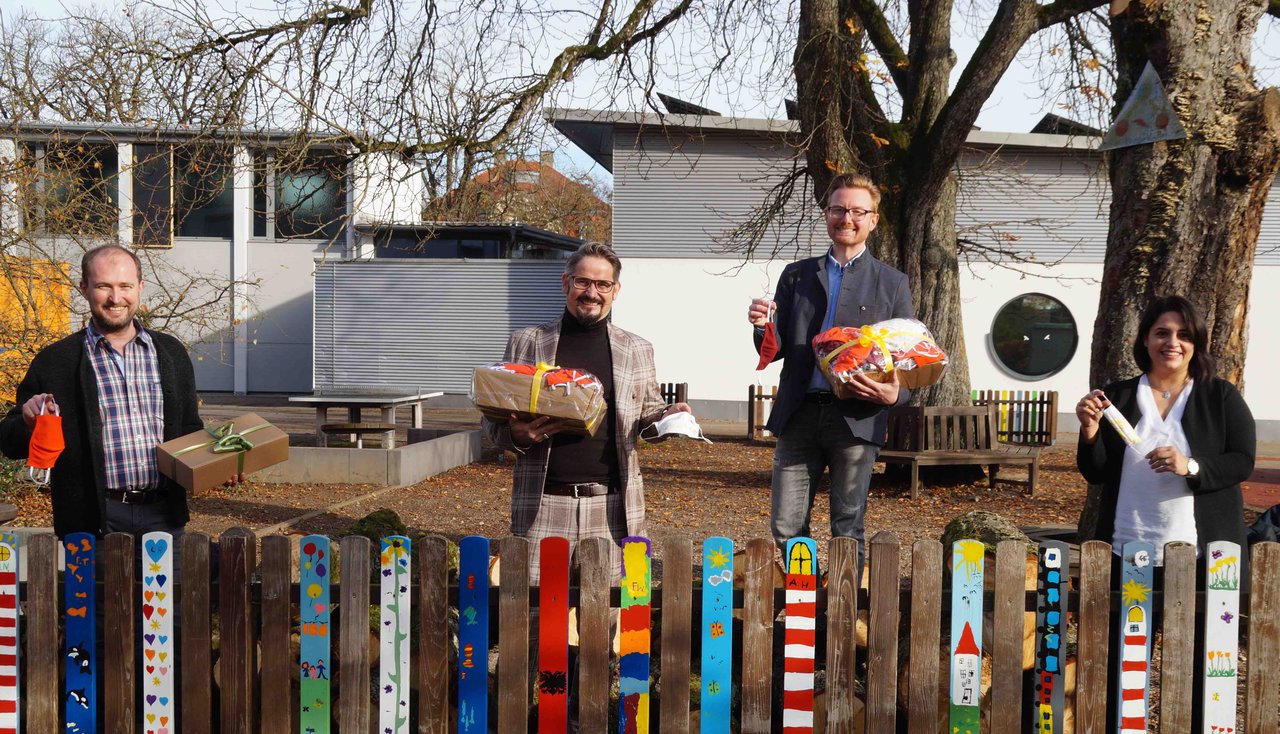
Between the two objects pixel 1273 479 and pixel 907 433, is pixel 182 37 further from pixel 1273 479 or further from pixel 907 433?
pixel 1273 479

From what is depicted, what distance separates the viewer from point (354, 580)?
334 centimetres

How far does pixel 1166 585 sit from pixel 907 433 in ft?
25.4

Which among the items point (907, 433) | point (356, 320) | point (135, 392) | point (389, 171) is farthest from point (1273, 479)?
point (356, 320)

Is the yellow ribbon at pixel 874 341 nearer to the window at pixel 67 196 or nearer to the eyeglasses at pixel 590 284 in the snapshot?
the eyeglasses at pixel 590 284

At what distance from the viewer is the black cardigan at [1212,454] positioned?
12.0 feet

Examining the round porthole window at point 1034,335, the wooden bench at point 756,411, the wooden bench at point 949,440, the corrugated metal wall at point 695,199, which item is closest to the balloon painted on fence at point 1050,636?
the wooden bench at point 949,440

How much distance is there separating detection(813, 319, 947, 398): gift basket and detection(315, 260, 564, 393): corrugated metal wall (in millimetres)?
18827

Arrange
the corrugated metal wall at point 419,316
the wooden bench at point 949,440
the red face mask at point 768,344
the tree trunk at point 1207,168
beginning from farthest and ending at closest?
the corrugated metal wall at point 419,316 → the wooden bench at point 949,440 → the tree trunk at point 1207,168 → the red face mask at point 768,344

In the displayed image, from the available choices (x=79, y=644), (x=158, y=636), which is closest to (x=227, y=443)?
(x=158, y=636)

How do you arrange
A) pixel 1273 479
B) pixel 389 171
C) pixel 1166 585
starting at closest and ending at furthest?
pixel 1166 585, pixel 389 171, pixel 1273 479

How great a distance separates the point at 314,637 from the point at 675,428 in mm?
1319

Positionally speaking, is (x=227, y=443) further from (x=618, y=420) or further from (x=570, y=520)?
(x=618, y=420)

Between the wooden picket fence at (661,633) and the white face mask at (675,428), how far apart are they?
1.37ft

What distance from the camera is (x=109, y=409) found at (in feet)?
12.0
